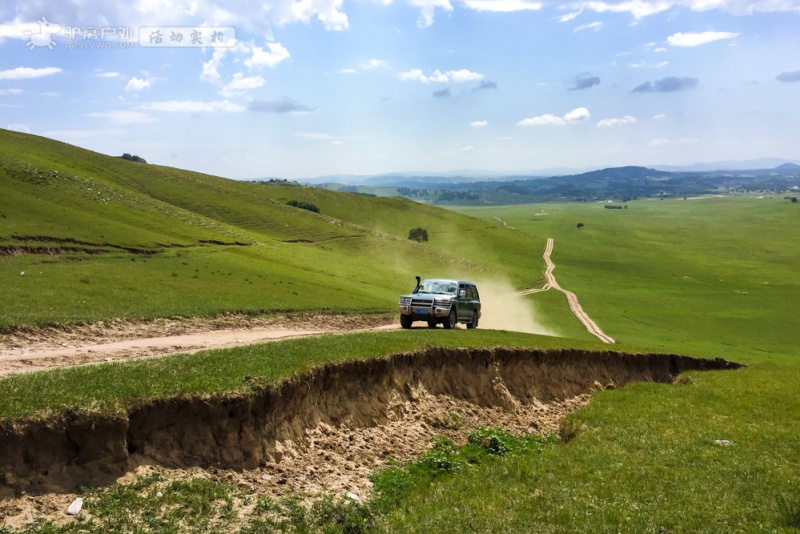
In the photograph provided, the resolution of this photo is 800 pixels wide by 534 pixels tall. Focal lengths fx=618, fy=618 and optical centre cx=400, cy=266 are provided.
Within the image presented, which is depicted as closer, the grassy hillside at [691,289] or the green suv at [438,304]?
the green suv at [438,304]

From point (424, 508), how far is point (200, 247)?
55.5 m

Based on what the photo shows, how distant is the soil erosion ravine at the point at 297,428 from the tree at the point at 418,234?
3717 inches

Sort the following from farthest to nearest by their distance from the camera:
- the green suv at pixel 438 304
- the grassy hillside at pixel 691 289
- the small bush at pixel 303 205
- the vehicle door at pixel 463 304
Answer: the small bush at pixel 303 205, the grassy hillside at pixel 691 289, the vehicle door at pixel 463 304, the green suv at pixel 438 304

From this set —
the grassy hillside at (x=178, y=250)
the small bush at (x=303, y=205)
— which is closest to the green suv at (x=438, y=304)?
the grassy hillside at (x=178, y=250)

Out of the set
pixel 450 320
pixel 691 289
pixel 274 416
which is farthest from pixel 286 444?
pixel 691 289

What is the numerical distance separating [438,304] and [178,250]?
113 feet

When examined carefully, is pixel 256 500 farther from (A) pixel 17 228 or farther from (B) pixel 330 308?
(A) pixel 17 228

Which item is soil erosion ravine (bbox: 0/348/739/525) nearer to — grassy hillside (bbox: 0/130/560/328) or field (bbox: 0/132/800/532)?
field (bbox: 0/132/800/532)

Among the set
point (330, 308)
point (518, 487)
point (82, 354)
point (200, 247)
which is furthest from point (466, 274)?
point (518, 487)

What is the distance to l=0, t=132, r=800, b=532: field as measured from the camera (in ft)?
40.9

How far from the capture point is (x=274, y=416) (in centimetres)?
1616

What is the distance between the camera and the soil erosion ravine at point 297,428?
11820 mm

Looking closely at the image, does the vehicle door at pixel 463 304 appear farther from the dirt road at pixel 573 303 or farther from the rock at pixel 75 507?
the rock at pixel 75 507

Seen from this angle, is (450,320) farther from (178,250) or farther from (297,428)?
(178,250)
